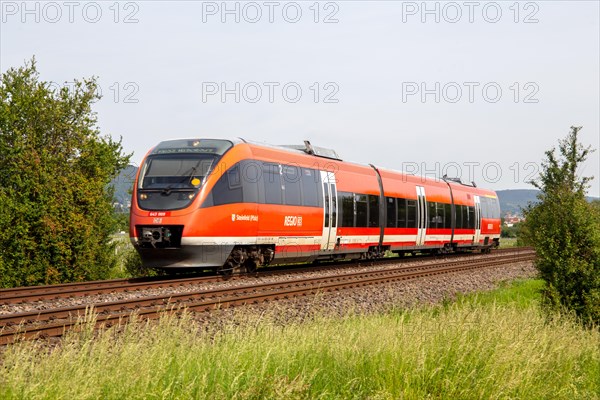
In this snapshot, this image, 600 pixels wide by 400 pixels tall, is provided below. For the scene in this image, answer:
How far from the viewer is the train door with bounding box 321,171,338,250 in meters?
21.6

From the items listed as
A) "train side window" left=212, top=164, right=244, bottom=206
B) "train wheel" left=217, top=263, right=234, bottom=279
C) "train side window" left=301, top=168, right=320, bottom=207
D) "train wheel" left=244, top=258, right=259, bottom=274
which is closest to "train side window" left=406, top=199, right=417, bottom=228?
"train side window" left=301, top=168, right=320, bottom=207

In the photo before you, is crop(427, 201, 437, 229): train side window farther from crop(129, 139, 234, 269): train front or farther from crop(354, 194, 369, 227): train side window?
crop(129, 139, 234, 269): train front

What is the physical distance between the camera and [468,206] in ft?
118

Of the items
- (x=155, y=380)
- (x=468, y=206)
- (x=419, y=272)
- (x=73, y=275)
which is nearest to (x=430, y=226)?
(x=468, y=206)

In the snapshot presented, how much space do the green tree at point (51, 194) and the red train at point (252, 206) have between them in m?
4.86

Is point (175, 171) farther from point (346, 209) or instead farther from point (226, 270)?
point (346, 209)

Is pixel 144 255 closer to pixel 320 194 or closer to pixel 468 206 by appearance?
pixel 320 194

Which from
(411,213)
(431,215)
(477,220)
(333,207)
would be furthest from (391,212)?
(477,220)

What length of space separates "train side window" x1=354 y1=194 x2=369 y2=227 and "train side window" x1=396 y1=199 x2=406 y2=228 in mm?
3195

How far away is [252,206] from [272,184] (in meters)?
1.24

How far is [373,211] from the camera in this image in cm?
2519

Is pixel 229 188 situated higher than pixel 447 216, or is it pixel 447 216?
pixel 229 188

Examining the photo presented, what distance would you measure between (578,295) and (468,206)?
23266 millimetres

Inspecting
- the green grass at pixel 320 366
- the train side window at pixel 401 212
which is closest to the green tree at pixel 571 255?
the green grass at pixel 320 366
